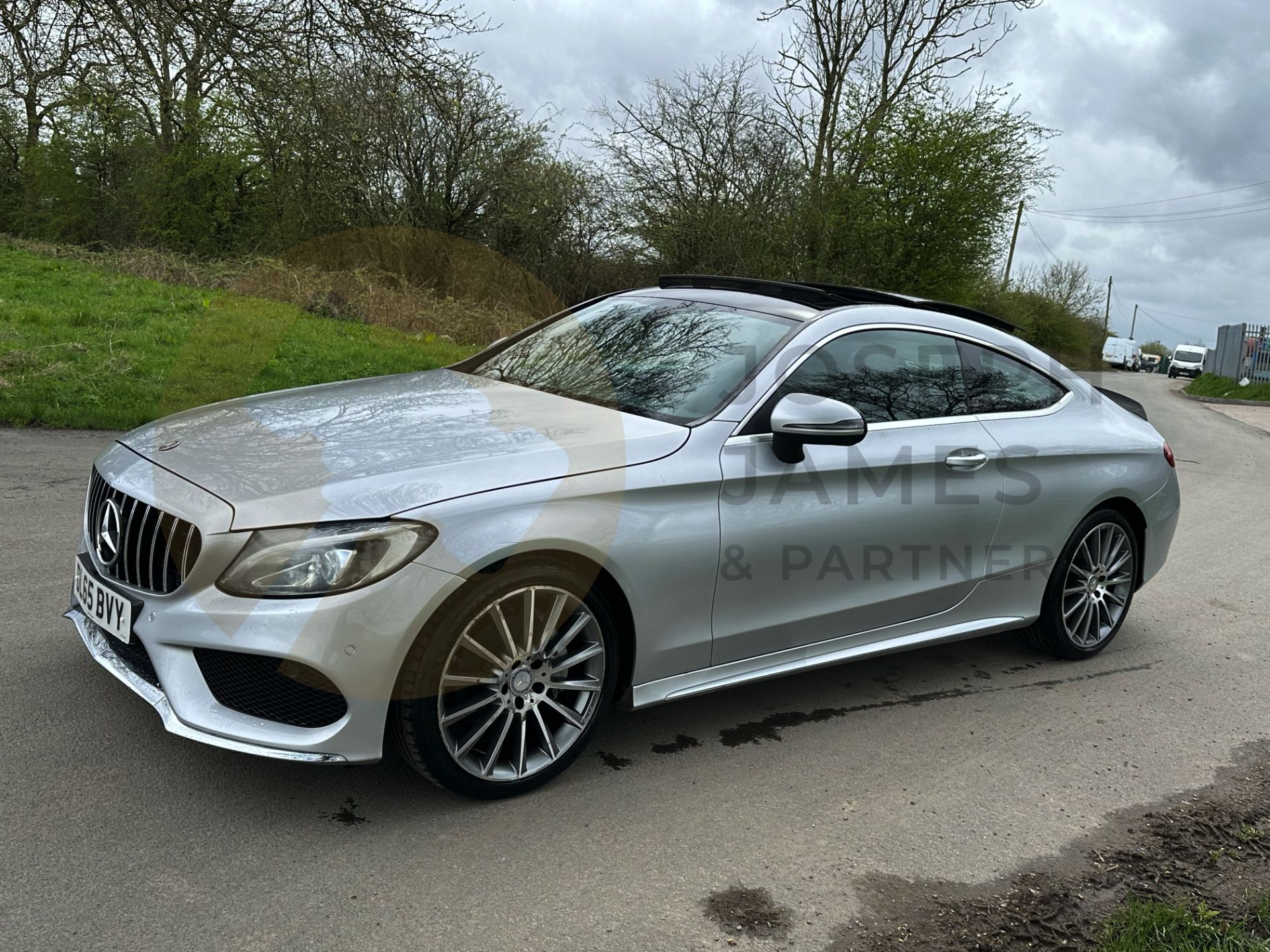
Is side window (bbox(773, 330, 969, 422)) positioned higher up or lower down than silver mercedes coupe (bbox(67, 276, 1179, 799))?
higher up

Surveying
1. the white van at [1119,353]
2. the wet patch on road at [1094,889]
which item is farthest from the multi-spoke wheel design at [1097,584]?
the white van at [1119,353]

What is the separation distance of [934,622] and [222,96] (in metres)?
9.25

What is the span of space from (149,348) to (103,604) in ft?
30.6

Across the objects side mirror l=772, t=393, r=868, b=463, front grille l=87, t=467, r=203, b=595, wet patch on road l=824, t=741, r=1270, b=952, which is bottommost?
wet patch on road l=824, t=741, r=1270, b=952

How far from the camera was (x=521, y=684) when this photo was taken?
3.30 metres

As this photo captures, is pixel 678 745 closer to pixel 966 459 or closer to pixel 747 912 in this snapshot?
pixel 747 912

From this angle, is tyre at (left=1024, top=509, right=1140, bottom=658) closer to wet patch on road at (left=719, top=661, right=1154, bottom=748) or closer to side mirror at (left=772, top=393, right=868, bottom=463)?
wet patch on road at (left=719, top=661, right=1154, bottom=748)

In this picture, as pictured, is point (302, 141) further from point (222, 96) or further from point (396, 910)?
point (396, 910)

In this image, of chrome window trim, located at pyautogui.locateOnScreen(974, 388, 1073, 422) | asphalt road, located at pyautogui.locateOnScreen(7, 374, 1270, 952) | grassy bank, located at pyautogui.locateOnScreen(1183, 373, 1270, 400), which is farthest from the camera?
grassy bank, located at pyautogui.locateOnScreen(1183, 373, 1270, 400)

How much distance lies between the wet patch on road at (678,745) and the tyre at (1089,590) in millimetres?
2005

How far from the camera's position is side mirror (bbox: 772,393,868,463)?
3.65 metres

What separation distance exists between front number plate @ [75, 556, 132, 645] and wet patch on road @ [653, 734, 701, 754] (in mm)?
1803

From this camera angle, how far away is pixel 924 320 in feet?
15.2

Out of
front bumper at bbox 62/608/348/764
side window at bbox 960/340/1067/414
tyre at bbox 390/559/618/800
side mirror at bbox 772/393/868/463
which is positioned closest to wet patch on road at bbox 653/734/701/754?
tyre at bbox 390/559/618/800
